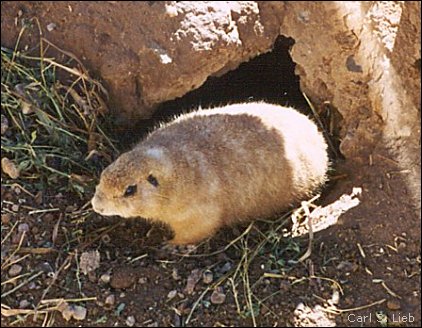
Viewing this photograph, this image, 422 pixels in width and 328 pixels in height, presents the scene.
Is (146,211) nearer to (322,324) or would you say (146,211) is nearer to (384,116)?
(322,324)

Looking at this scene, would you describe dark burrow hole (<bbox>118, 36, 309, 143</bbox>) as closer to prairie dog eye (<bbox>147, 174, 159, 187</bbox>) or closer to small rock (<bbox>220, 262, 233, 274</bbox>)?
prairie dog eye (<bbox>147, 174, 159, 187</bbox>)

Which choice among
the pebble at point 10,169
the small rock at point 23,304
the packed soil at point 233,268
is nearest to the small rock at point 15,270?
the packed soil at point 233,268

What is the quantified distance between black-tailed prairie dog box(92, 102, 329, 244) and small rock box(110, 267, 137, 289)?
0.42m

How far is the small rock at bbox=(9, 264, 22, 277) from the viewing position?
504cm

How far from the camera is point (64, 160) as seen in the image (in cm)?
579

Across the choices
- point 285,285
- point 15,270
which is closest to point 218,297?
point 285,285

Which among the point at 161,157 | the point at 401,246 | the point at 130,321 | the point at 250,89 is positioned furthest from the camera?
the point at 250,89

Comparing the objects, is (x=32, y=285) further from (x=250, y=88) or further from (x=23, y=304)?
(x=250, y=88)

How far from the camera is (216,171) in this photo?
5.44 metres

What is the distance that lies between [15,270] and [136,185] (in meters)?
0.99

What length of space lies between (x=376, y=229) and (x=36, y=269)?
2.29 meters

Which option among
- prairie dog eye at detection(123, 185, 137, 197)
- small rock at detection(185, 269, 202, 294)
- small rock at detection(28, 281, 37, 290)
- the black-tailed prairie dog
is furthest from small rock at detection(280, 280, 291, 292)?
small rock at detection(28, 281, 37, 290)

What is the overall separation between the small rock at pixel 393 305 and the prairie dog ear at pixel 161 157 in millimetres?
1741

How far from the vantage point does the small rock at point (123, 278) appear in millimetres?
4973
